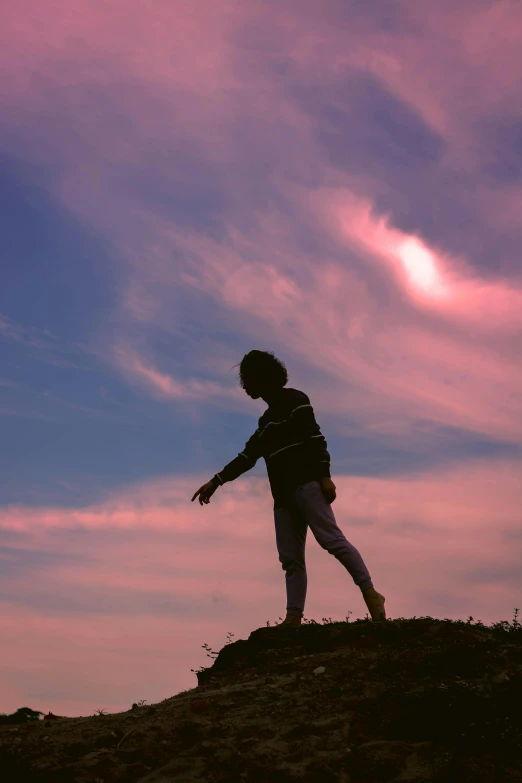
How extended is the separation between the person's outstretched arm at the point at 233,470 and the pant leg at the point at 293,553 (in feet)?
2.28

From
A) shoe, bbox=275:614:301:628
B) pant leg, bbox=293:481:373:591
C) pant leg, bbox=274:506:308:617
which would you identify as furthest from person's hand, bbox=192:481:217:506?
shoe, bbox=275:614:301:628

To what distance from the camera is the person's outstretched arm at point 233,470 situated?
945 centimetres

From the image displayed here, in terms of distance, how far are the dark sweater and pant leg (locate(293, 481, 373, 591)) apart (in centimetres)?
16

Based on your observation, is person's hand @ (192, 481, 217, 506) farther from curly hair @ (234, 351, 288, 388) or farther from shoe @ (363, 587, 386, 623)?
shoe @ (363, 587, 386, 623)

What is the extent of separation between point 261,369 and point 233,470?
4.22 feet

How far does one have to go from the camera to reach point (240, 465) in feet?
31.2

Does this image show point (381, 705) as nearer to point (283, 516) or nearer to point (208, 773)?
point (208, 773)

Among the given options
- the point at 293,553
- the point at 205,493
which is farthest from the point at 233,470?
the point at 293,553

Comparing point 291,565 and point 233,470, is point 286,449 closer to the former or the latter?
point 233,470

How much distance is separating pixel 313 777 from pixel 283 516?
3.82 metres

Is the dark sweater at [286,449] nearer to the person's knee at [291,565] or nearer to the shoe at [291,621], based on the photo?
the person's knee at [291,565]

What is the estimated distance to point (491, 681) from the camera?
6.87 meters

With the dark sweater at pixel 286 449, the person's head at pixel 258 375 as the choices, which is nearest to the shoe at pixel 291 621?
the dark sweater at pixel 286 449

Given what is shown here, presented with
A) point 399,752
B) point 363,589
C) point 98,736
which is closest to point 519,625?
point 363,589
